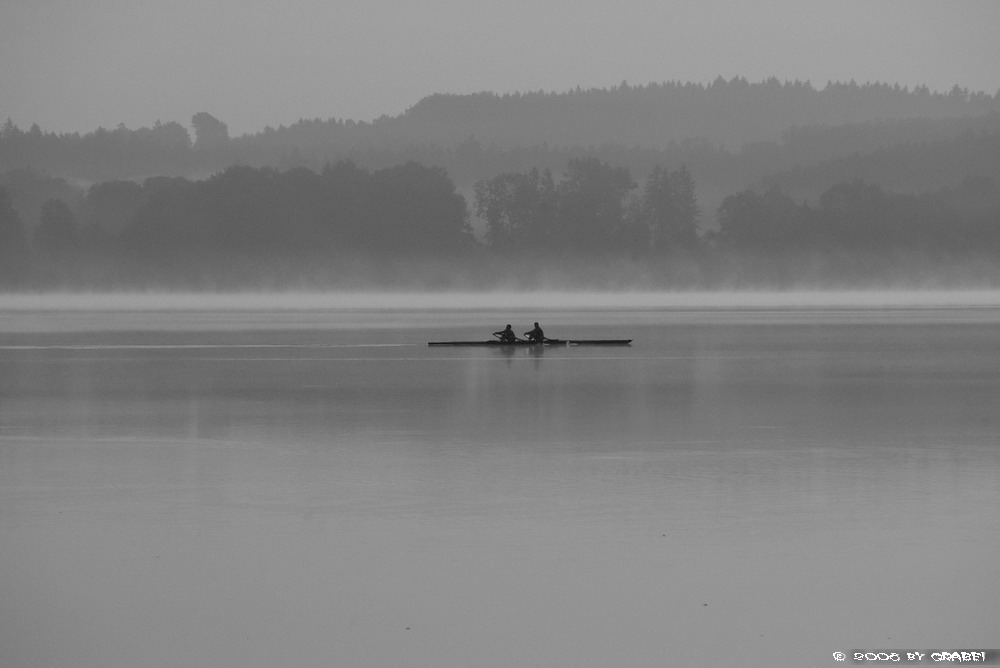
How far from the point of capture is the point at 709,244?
15838 centimetres

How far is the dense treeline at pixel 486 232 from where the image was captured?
156m

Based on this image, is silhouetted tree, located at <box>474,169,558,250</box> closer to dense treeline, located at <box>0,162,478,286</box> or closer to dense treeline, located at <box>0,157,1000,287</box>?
dense treeline, located at <box>0,157,1000,287</box>

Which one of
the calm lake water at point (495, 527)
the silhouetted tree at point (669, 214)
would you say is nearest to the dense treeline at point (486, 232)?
the silhouetted tree at point (669, 214)

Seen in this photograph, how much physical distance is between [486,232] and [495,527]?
5863 inches

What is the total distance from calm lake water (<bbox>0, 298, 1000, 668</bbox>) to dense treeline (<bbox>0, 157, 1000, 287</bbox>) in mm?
128940

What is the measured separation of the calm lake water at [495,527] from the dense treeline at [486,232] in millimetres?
128940

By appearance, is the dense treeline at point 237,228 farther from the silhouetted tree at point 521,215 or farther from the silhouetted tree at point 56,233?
the silhouetted tree at point 521,215

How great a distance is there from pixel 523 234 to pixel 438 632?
5965 inches

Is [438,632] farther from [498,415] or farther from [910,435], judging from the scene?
[498,415]

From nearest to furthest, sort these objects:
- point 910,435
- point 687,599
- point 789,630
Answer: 1. point 789,630
2. point 687,599
3. point 910,435

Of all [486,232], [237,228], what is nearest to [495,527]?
[486,232]

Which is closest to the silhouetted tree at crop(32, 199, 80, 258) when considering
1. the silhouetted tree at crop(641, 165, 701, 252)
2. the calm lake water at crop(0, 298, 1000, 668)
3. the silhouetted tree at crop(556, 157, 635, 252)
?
the silhouetted tree at crop(556, 157, 635, 252)

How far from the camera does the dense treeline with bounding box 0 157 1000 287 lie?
156 metres

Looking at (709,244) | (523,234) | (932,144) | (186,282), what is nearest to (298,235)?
(186,282)
